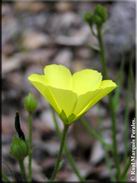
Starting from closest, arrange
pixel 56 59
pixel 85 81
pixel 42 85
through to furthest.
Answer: pixel 42 85
pixel 85 81
pixel 56 59

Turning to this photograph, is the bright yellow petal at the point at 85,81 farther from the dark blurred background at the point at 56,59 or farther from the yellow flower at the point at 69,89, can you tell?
the dark blurred background at the point at 56,59

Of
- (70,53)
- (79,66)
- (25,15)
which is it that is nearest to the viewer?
(79,66)

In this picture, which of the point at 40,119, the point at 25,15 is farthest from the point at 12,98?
the point at 25,15

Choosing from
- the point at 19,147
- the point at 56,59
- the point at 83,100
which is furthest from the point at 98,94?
the point at 56,59

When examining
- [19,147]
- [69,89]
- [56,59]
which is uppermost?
[69,89]

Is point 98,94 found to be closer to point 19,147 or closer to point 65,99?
point 65,99

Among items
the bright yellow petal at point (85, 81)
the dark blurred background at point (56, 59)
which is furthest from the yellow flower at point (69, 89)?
the dark blurred background at point (56, 59)

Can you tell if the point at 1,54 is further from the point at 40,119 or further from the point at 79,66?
the point at 40,119
